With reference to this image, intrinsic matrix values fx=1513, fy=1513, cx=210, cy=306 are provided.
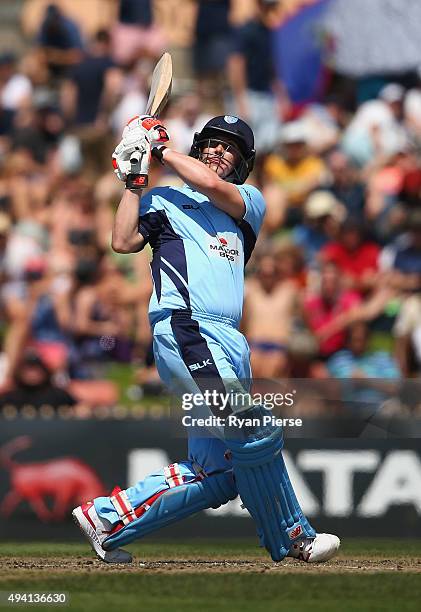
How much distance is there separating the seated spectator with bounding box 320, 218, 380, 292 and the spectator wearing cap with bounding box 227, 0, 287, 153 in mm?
2608

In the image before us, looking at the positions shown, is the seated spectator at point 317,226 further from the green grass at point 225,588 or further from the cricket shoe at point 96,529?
the cricket shoe at point 96,529

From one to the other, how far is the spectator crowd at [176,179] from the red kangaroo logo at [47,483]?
3.46 feet

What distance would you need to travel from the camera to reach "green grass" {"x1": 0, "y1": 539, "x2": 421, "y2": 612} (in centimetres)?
619

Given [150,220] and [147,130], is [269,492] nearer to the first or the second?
[150,220]

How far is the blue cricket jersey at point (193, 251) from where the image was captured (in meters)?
7.26

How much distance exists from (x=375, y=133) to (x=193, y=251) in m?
8.12

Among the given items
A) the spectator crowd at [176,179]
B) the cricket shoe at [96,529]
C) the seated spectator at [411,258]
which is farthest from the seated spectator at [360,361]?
the cricket shoe at [96,529]

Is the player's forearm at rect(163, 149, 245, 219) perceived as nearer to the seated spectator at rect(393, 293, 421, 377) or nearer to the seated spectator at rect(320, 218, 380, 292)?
the seated spectator at rect(393, 293, 421, 377)

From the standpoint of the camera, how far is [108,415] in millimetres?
10055

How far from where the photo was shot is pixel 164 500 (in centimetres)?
727

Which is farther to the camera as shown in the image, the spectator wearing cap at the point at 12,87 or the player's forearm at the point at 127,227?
the spectator wearing cap at the point at 12,87

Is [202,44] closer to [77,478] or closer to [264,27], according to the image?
[264,27]

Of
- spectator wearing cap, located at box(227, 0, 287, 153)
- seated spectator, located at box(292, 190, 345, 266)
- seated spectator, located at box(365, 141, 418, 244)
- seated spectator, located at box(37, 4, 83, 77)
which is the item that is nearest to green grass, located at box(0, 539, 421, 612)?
seated spectator, located at box(292, 190, 345, 266)

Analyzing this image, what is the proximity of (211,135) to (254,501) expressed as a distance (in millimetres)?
1841
